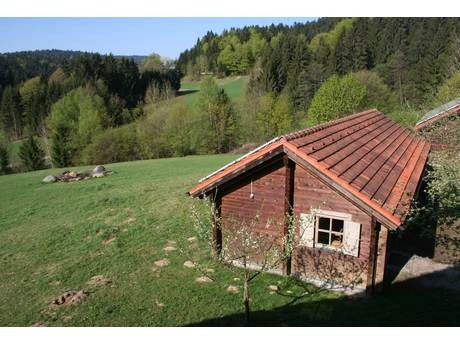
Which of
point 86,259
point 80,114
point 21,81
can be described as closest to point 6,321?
point 86,259

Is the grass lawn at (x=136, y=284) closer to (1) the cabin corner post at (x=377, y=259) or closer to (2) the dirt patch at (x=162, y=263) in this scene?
(2) the dirt patch at (x=162, y=263)

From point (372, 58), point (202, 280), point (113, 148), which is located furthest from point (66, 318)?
point (372, 58)

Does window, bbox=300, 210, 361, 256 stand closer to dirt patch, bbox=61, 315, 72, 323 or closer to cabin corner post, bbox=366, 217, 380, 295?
cabin corner post, bbox=366, 217, 380, 295

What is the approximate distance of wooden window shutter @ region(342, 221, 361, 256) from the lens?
10.7 m

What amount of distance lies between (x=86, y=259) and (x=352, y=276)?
9.56 meters

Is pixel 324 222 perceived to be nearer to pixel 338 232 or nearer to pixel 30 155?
pixel 338 232

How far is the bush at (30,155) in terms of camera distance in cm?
5078

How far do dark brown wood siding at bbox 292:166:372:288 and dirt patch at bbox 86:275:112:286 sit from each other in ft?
20.2

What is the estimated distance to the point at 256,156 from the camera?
10953 mm

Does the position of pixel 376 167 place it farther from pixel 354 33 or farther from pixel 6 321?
pixel 354 33

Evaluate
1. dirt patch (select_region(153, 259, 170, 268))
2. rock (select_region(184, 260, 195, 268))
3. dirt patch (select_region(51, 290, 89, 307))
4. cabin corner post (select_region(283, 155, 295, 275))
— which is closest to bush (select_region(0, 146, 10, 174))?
dirt patch (select_region(153, 259, 170, 268))

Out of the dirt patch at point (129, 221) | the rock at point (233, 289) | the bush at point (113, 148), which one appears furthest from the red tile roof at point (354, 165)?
the bush at point (113, 148)

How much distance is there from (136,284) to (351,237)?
6.70 metres

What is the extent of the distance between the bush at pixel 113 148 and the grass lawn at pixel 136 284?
90.3 feet
